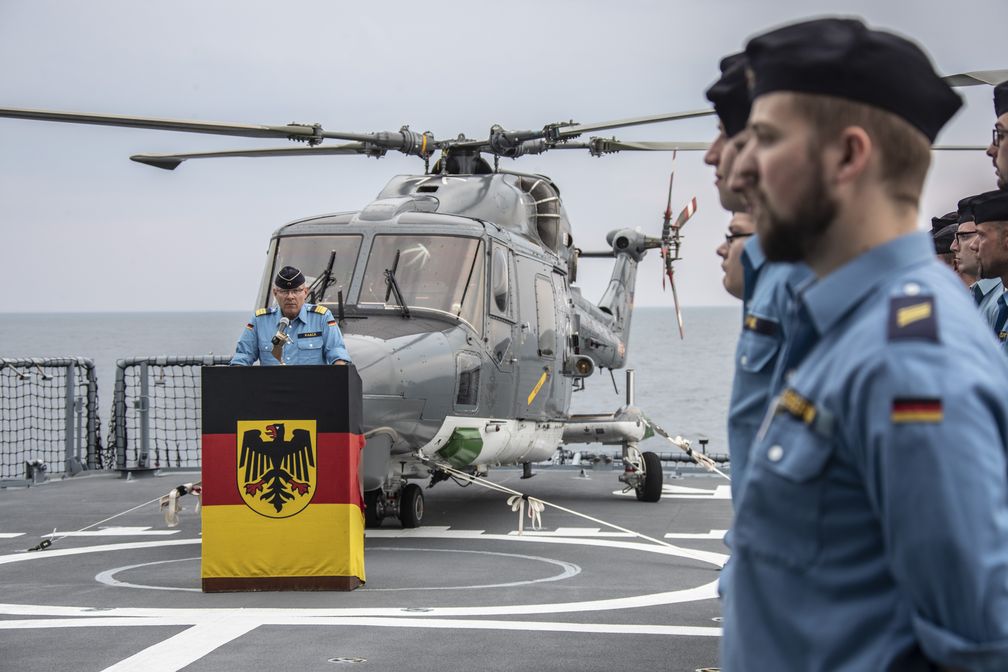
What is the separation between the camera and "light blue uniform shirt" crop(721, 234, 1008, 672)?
1655 millimetres

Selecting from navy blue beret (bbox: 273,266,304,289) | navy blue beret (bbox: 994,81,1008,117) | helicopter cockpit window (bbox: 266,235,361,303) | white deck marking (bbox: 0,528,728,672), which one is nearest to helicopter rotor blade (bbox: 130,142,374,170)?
helicopter cockpit window (bbox: 266,235,361,303)

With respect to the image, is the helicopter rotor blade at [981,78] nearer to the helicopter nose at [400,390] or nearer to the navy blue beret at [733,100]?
the navy blue beret at [733,100]

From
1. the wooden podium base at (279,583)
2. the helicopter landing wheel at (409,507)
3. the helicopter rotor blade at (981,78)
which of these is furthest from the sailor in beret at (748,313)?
the helicopter landing wheel at (409,507)

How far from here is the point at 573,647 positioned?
20.8ft

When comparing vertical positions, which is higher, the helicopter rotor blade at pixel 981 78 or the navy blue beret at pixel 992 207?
the helicopter rotor blade at pixel 981 78

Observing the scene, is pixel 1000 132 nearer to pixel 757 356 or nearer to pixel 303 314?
pixel 757 356

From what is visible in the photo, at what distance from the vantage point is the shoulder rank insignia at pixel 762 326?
2869 mm

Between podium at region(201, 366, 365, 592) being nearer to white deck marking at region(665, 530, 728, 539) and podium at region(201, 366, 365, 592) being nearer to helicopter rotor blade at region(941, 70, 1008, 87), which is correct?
white deck marking at region(665, 530, 728, 539)

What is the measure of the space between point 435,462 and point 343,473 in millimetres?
2812

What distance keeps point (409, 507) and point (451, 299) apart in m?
1.78

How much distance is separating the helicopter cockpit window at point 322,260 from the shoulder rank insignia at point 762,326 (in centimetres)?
829

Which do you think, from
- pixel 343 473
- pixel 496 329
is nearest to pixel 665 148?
pixel 496 329

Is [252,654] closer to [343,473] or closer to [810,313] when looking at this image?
[343,473]

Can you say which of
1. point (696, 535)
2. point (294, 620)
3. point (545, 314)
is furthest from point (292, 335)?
point (545, 314)
